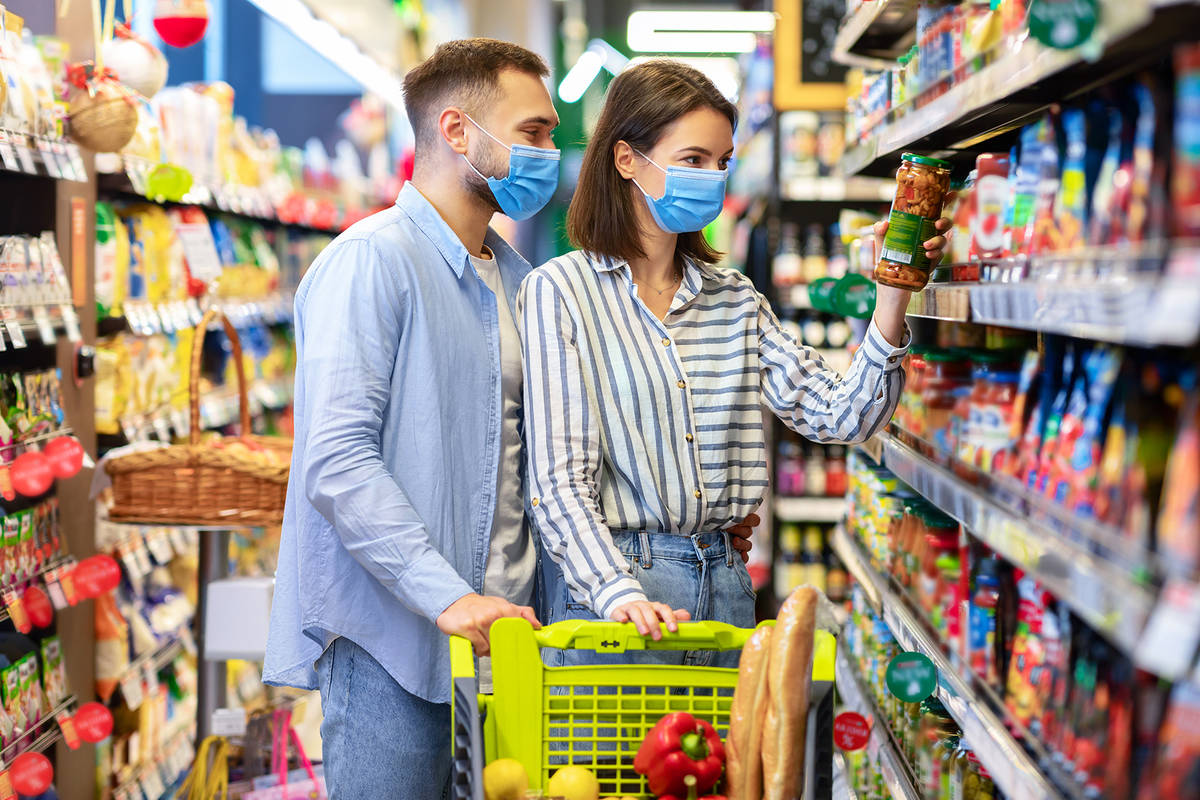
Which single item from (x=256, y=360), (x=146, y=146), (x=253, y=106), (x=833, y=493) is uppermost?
(x=253, y=106)

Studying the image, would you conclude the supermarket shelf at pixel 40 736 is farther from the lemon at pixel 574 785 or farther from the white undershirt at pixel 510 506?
the lemon at pixel 574 785

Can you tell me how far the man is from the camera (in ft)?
6.52

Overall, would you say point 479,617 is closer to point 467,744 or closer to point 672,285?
point 467,744

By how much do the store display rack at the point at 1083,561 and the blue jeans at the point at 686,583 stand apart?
0.38 metres

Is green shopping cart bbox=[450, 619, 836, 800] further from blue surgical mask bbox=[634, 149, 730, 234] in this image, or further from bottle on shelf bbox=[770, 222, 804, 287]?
bottle on shelf bbox=[770, 222, 804, 287]

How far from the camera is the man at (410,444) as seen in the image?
1986mm

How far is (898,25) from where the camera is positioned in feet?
10.6

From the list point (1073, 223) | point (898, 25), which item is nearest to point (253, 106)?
point (898, 25)

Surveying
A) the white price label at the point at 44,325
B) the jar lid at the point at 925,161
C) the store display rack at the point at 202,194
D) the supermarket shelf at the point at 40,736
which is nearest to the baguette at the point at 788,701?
the jar lid at the point at 925,161

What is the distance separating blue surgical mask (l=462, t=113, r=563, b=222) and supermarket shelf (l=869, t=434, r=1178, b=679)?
2.96 feet

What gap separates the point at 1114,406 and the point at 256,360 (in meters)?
4.41

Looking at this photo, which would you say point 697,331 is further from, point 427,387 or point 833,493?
point 833,493

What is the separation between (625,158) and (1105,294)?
110 centimetres

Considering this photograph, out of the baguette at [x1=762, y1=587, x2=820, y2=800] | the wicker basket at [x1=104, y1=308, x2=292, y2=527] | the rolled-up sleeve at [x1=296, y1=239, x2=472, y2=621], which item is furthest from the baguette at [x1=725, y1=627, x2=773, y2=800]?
the wicker basket at [x1=104, y1=308, x2=292, y2=527]
